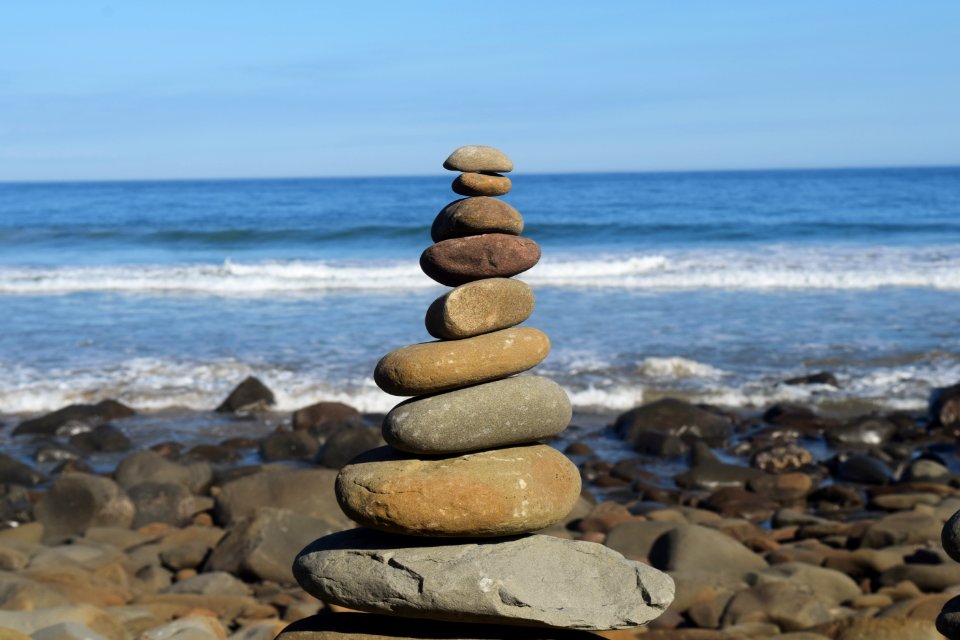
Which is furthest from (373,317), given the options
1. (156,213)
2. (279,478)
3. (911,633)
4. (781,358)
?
(156,213)

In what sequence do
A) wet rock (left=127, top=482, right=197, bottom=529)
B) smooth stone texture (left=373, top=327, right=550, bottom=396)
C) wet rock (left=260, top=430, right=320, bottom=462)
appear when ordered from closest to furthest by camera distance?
smooth stone texture (left=373, top=327, right=550, bottom=396) → wet rock (left=127, top=482, right=197, bottom=529) → wet rock (left=260, top=430, right=320, bottom=462)

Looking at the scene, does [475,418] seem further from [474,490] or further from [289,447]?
[289,447]

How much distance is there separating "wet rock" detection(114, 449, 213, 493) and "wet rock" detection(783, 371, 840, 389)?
9.28 m

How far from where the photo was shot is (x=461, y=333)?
5.80 metres

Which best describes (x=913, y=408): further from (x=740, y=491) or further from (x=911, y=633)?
(x=911, y=633)

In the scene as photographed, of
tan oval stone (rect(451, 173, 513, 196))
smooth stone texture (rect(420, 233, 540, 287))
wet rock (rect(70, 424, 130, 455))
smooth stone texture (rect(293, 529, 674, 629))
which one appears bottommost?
wet rock (rect(70, 424, 130, 455))

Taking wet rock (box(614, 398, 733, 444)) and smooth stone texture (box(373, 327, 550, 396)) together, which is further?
wet rock (box(614, 398, 733, 444))

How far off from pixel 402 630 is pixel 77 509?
6.61 m

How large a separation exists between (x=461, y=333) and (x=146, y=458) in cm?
788

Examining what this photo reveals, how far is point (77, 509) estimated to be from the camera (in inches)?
438

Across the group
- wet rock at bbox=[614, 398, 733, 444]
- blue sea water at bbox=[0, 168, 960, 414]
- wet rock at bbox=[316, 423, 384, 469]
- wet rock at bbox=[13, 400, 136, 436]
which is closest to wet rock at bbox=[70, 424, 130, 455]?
wet rock at bbox=[13, 400, 136, 436]

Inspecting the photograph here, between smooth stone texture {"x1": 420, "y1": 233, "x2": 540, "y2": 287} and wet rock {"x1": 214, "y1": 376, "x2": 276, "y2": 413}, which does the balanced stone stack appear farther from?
wet rock {"x1": 214, "y1": 376, "x2": 276, "y2": 413}

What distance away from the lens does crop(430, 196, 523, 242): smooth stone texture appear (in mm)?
5934

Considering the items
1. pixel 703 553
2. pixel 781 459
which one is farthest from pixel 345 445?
pixel 703 553
